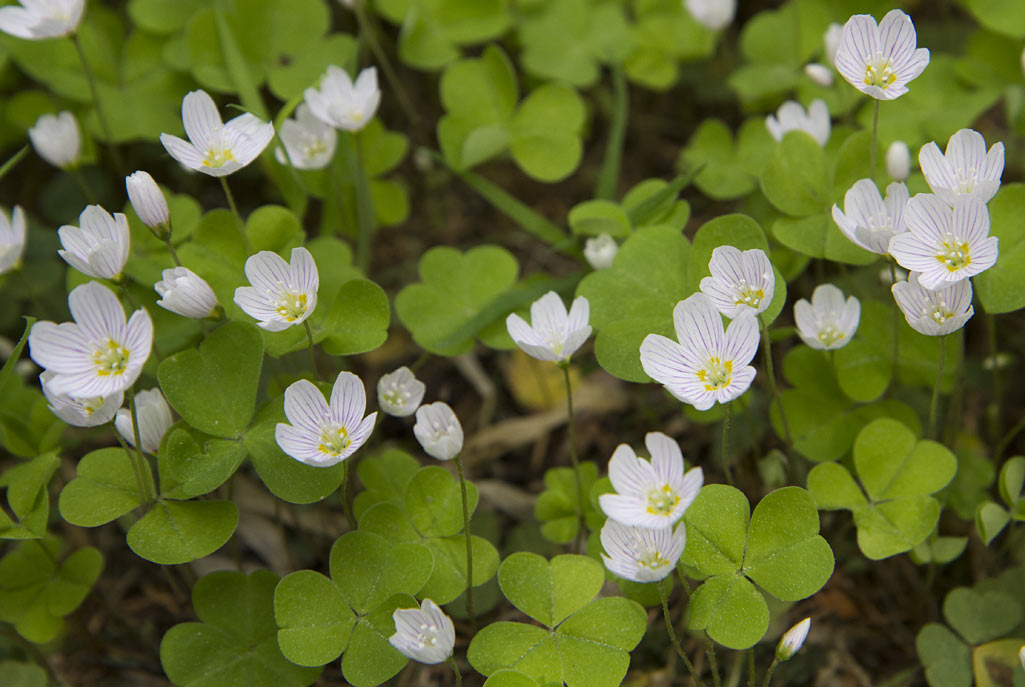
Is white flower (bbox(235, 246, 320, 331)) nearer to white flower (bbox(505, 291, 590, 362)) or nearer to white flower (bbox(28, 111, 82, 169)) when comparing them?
white flower (bbox(505, 291, 590, 362))

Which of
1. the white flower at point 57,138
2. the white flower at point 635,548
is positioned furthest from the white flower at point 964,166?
the white flower at point 57,138

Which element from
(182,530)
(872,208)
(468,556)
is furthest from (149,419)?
(872,208)

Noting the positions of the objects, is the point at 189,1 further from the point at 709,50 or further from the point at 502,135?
the point at 709,50

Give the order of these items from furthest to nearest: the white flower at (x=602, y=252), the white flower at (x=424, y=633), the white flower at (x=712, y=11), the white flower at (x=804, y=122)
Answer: the white flower at (x=712, y=11), the white flower at (x=804, y=122), the white flower at (x=602, y=252), the white flower at (x=424, y=633)

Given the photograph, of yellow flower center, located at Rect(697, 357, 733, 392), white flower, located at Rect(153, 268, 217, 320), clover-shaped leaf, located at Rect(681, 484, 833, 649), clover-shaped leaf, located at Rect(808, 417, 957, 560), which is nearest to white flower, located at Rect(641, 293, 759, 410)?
yellow flower center, located at Rect(697, 357, 733, 392)

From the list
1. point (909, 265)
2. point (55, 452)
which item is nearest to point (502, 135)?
point (909, 265)

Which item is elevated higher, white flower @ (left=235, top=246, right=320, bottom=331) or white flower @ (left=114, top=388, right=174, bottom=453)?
white flower @ (left=235, top=246, right=320, bottom=331)

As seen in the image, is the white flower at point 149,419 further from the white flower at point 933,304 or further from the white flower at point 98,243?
the white flower at point 933,304
